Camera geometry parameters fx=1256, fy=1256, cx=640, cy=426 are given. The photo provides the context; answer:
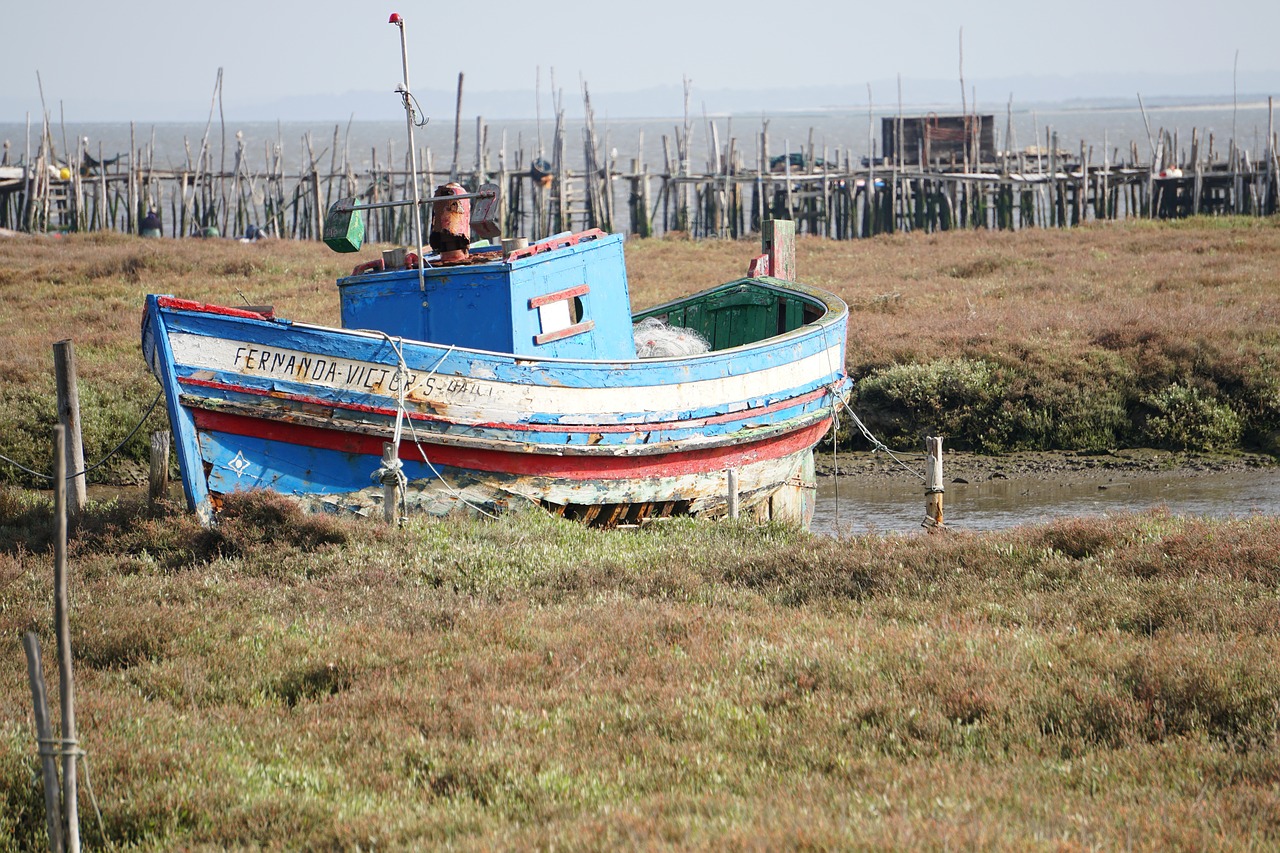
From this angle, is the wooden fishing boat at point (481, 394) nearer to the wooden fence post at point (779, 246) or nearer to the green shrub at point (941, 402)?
the wooden fence post at point (779, 246)

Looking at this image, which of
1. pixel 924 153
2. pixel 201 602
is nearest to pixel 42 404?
pixel 201 602

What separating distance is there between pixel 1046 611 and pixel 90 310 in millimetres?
19360

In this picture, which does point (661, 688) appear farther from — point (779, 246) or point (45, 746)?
point (779, 246)

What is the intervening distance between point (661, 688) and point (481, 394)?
180 inches

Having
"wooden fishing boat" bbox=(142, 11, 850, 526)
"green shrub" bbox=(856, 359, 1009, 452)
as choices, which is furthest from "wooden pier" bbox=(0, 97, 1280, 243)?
"wooden fishing boat" bbox=(142, 11, 850, 526)

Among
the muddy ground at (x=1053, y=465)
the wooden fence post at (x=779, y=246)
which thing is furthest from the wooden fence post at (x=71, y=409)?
the wooden fence post at (x=779, y=246)

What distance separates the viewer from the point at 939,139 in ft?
159

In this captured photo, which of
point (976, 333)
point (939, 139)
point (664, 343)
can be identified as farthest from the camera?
point (939, 139)

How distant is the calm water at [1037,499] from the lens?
13.9 metres

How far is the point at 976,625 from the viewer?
7285 mm

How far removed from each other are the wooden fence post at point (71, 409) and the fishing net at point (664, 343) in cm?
541

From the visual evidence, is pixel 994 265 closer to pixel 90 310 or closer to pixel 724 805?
pixel 90 310

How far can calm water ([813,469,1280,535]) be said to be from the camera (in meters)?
13.9

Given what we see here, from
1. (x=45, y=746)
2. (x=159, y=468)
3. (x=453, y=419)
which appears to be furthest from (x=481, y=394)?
(x=45, y=746)
